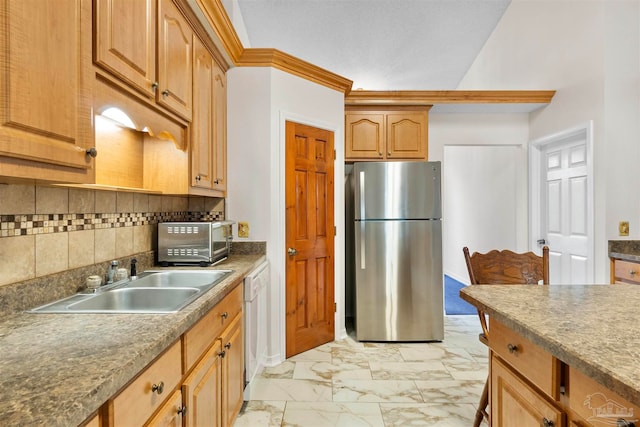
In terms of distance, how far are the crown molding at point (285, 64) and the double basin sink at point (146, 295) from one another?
1.71 meters

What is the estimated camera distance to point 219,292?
1.46 metres

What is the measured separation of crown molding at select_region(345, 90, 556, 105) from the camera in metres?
3.42

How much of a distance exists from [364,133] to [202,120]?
182cm

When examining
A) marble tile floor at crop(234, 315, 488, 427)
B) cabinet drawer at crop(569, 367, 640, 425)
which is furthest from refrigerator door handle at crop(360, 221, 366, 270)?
cabinet drawer at crop(569, 367, 640, 425)

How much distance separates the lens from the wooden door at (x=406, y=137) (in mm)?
3545

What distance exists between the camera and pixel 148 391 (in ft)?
2.99

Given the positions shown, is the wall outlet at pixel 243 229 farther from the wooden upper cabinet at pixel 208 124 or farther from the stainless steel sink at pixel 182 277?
the stainless steel sink at pixel 182 277

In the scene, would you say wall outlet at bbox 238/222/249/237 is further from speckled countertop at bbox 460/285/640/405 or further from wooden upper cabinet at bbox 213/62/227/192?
speckled countertop at bbox 460/285/640/405

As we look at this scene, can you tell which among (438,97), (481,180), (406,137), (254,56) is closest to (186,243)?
(254,56)

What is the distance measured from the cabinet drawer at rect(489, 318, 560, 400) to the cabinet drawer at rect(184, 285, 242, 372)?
42.2 inches

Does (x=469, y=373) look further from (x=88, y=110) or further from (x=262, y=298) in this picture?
(x=88, y=110)

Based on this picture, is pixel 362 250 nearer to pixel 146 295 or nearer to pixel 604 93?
pixel 146 295

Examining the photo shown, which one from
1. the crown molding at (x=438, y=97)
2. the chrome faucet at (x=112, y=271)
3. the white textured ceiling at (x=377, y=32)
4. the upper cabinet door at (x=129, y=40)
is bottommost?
the chrome faucet at (x=112, y=271)

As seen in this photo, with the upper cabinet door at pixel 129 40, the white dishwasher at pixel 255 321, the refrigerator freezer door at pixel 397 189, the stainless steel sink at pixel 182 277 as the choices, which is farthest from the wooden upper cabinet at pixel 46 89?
the refrigerator freezer door at pixel 397 189
